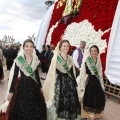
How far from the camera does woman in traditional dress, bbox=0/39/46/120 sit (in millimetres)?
3021

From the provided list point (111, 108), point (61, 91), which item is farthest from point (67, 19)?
point (61, 91)

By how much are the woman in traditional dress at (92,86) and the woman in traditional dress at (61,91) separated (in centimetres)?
61

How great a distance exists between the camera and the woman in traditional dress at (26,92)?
3.02m

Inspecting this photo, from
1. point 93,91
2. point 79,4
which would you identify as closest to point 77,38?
point 79,4

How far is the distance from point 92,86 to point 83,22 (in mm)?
4797

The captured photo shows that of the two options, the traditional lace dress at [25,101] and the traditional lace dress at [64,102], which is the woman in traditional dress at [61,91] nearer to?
the traditional lace dress at [64,102]

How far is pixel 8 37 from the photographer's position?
3762 cm

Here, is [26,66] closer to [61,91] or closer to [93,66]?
[61,91]

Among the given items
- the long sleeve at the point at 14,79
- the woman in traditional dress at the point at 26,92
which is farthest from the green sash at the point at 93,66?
the long sleeve at the point at 14,79

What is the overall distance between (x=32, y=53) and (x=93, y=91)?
1.38 metres

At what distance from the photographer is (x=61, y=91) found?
3385mm

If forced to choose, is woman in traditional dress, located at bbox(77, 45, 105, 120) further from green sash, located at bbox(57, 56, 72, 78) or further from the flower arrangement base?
the flower arrangement base

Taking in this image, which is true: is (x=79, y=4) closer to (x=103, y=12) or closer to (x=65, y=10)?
(x=65, y=10)

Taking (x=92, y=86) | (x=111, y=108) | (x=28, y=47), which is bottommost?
(x=111, y=108)
